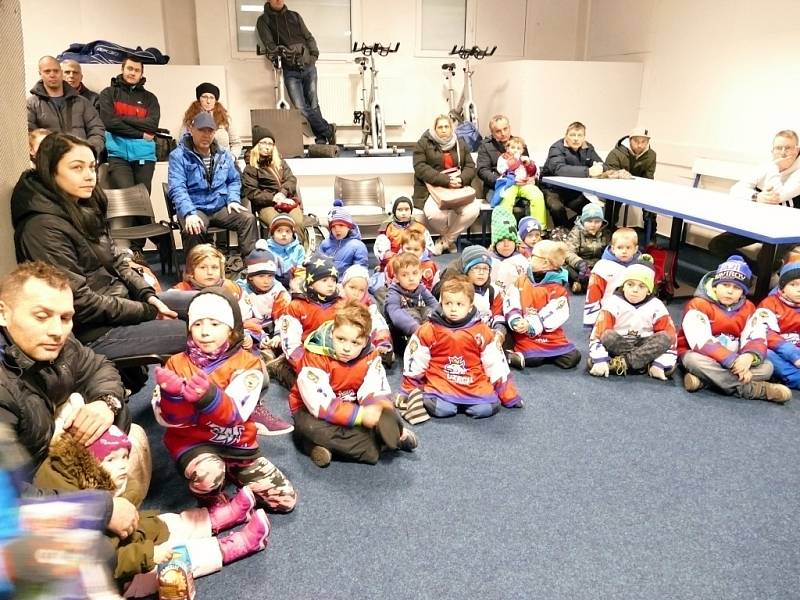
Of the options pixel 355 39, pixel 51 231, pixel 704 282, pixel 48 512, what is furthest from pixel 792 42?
pixel 48 512

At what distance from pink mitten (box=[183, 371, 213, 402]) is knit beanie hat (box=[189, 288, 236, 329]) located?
305 mm

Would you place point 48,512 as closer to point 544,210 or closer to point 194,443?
point 194,443

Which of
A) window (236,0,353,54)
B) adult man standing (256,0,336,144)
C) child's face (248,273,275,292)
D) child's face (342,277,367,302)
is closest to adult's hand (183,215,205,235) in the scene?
child's face (248,273,275,292)

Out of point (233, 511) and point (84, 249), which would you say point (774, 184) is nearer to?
point (233, 511)

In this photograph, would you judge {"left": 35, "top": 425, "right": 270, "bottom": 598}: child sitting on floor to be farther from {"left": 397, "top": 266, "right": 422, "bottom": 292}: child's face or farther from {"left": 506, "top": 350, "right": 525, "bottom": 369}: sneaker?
{"left": 506, "top": 350, "right": 525, "bottom": 369}: sneaker

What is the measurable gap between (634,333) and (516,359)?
66 centimetres

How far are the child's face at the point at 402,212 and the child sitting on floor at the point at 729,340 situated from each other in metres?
2.12

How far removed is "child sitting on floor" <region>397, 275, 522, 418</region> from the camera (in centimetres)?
285

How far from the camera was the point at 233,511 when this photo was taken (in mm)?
2076

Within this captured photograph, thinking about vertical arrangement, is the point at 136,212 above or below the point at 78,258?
below

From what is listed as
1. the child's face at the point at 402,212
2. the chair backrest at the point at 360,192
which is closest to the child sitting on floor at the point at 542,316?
the child's face at the point at 402,212

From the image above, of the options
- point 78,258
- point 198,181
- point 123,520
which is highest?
point 198,181

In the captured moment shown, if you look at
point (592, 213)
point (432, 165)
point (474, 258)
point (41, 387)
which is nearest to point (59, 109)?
point (432, 165)

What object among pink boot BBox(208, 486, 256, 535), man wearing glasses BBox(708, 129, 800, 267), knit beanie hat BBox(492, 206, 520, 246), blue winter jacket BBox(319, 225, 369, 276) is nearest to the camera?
pink boot BBox(208, 486, 256, 535)
